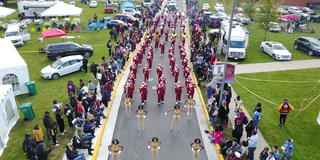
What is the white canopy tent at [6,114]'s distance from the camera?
11922mm

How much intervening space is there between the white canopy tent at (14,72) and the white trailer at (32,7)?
85.9 feet

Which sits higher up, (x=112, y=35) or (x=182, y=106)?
(x=112, y=35)

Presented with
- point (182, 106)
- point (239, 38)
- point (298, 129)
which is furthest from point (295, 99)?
point (239, 38)

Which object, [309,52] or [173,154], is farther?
[309,52]

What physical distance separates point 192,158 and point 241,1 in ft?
126

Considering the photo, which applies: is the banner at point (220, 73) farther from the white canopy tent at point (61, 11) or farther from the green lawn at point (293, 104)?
the white canopy tent at point (61, 11)

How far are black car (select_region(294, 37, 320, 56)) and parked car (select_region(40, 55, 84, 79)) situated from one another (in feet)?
72.2

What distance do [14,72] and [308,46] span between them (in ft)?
86.3

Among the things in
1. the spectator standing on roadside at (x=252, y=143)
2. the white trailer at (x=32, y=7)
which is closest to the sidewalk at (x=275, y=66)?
the spectator standing on roadside at (x=252, y=143)


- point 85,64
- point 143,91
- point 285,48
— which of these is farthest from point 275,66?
point 85,64

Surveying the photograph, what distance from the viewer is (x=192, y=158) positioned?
11.1 meters

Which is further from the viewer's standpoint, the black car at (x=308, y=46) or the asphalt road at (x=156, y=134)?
the black car at (x=308, y=46)

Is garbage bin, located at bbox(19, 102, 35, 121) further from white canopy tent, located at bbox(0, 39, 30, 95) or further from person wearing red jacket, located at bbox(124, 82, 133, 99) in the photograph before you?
person wearing red jacket, located at bbox(124, 82, 133, 99)

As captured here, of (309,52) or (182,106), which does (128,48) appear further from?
(309,52)
